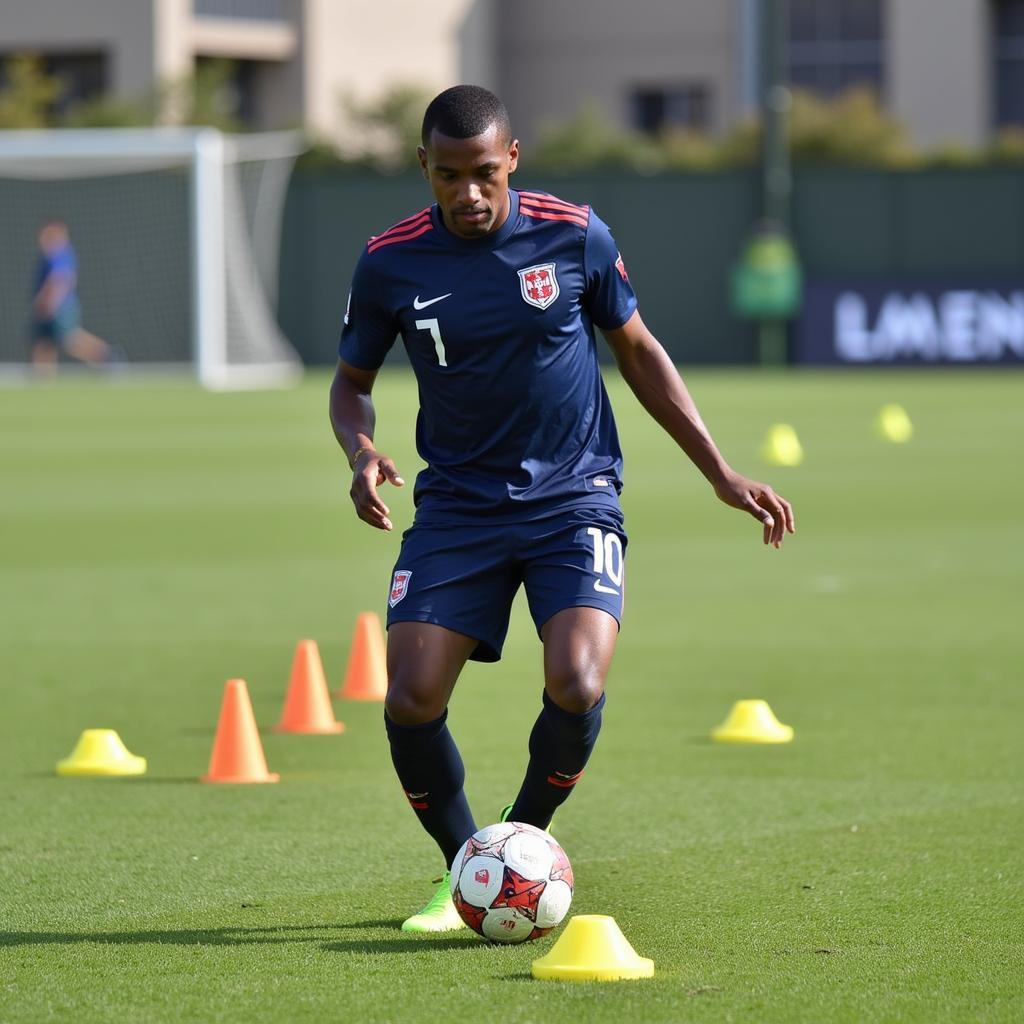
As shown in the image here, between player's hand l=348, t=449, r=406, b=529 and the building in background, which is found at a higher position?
the building in background

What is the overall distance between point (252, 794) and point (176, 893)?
1402mm

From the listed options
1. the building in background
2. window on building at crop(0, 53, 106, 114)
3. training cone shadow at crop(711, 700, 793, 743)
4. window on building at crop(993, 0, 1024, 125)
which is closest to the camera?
training cone shadow at crop(711, 700, 793, 743)

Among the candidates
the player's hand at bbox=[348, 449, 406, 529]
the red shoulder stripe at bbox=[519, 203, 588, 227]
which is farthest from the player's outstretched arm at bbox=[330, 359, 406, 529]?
the red shoulder stripe at bbox=[519, 203, 588, 227]

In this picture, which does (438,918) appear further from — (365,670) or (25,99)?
(25,99)

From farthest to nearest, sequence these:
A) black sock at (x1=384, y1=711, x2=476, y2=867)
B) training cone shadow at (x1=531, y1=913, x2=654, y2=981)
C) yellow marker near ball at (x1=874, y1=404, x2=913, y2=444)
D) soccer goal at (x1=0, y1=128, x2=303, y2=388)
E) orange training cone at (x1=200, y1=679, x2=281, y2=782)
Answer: soccer goal at (x1=0, y1=128, x2=303, y2=388) → yellow marker near ball at (x1=874, y1=404, x2=913, y2=444) → orange training cone at (x1=200, y1=679, x2=281, y2=782) → black sock at (x1=384, y1=711, x2=476, y2=867) → training cone shadow at (x1=531, y1=913, x2=654, y2=981)

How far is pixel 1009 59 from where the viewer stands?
6047 cm

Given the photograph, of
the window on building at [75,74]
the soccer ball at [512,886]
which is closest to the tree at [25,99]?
the window on building at [75,74]

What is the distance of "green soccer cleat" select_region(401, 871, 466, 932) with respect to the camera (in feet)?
18.1

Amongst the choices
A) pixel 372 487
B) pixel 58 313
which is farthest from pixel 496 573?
pixel 58 313

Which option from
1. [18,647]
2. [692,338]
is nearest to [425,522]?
[18,647]

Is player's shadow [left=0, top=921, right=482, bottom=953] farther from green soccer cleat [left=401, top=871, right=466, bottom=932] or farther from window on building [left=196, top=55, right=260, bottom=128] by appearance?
window on building [left=196, top=55, right=260, bottom=128]

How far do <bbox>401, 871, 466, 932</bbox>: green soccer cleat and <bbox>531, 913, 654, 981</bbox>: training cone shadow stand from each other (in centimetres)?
51

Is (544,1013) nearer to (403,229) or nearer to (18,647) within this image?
(403,229)

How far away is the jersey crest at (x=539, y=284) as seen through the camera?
561 cm
